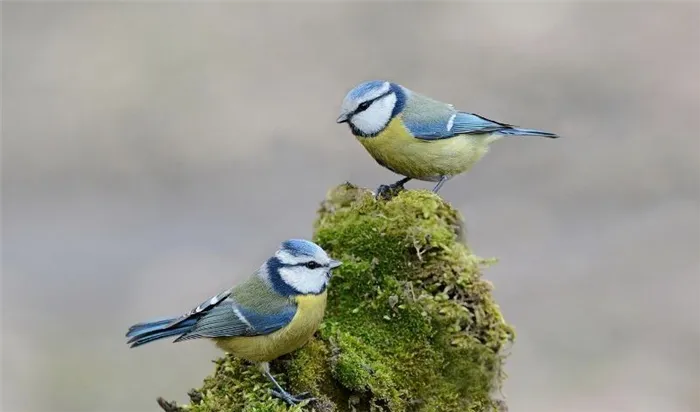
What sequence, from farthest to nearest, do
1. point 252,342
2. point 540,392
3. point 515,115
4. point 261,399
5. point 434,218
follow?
point 515,115 < point 540,392 < point 434,218 < point 252,342 < point 261,399

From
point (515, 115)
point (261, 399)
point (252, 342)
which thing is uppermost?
point (515, 115)

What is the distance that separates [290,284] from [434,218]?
69cm

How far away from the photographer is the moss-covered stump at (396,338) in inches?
114

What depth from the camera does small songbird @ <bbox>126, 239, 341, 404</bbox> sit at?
299 centimetres

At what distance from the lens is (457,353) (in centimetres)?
298

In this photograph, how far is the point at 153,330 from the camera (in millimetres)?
3002

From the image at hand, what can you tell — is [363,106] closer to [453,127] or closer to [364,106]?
[364,106]

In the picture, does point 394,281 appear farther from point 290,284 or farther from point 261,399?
point 261,399

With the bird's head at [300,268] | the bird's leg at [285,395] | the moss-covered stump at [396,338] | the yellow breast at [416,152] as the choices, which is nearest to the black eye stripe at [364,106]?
the yellow breast at [416,152]

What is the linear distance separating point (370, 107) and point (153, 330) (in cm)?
154

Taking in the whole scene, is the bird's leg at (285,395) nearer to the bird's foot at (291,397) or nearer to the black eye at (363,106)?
the bird's foot at (291,397)

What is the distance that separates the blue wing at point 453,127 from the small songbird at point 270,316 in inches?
44.9

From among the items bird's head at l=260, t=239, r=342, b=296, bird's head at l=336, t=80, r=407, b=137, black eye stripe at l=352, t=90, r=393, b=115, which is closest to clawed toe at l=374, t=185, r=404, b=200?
bird's head at l=336, t=80, r=407, b=137

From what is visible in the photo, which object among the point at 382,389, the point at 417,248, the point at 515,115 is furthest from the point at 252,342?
the point at 515,115
